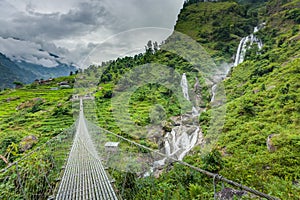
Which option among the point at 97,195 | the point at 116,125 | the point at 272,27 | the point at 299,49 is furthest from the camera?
the point at 272,27

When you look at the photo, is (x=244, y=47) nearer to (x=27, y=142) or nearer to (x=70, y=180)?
(x=27, y=142)

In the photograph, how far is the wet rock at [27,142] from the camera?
10705 mm

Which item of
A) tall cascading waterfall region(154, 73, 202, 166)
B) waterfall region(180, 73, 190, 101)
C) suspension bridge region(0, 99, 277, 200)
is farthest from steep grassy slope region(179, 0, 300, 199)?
waterfall region(180, 73, 190, 101)

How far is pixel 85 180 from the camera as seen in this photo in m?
3.24

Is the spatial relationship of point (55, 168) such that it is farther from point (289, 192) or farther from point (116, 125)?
point (116, 125)

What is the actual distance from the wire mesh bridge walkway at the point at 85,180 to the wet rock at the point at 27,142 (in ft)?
24.8

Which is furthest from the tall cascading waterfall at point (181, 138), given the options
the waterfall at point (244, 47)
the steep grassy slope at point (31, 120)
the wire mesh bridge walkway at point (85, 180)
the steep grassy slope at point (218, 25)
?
the steep grassy slope at point (218, 25)

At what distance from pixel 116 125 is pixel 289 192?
11.7 meters

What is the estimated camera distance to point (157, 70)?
2123cm

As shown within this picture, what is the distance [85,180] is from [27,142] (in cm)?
969

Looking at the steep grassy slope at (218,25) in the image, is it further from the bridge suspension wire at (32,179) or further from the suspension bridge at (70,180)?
the bridge suspension wire at (32,179)

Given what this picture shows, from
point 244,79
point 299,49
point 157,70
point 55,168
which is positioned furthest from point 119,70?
point 55,168

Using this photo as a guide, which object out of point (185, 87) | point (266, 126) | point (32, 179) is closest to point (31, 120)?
point (185, 87)

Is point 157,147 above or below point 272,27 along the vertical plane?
below
